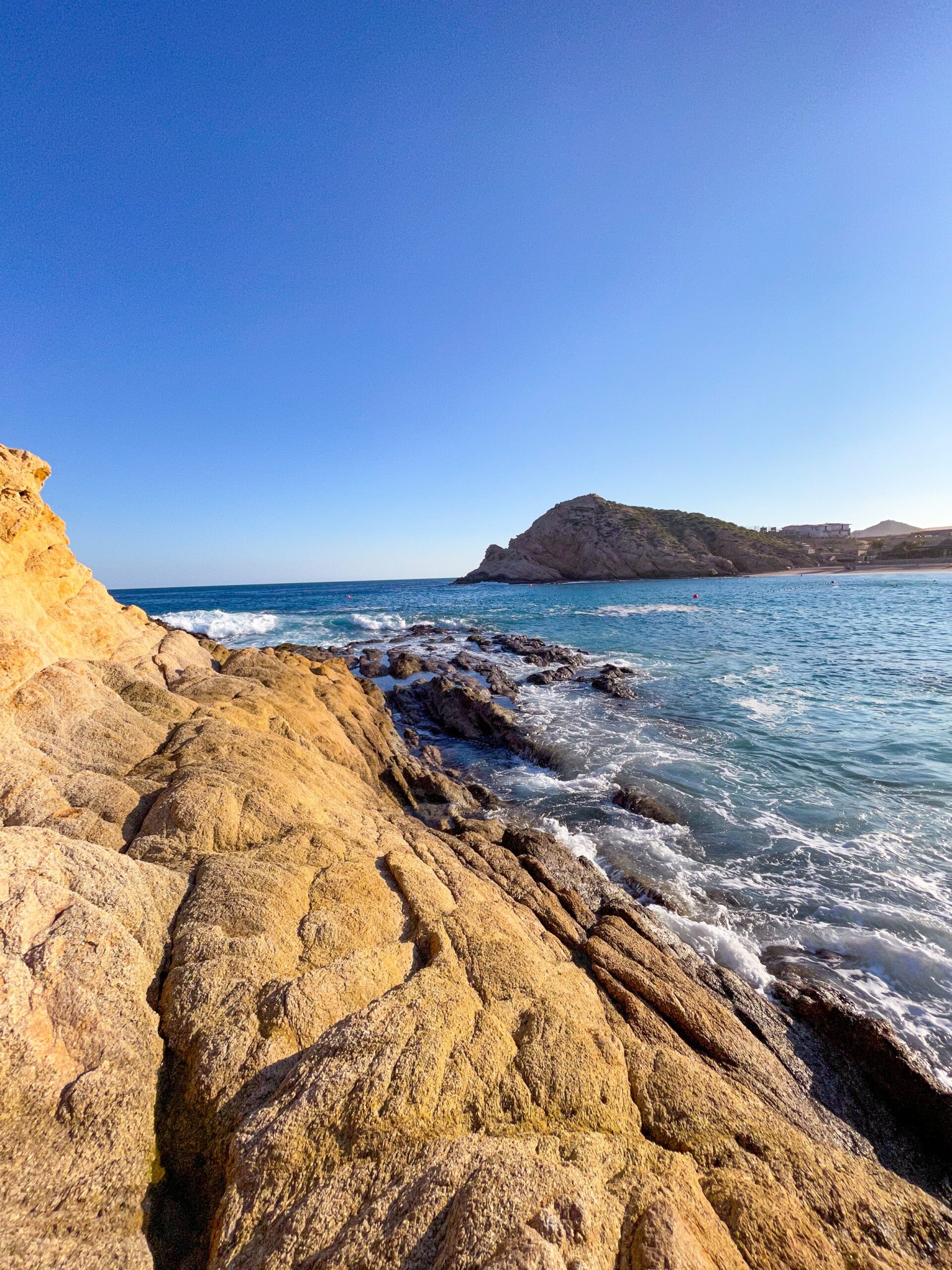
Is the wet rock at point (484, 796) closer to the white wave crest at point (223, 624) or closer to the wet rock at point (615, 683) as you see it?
the wet rock at point (615, 683)

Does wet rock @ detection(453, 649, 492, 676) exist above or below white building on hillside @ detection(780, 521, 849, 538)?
below

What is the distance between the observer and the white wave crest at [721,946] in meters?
6.60

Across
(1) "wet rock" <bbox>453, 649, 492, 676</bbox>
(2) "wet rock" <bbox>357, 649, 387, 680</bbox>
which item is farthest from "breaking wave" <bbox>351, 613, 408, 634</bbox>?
(1) "wet rock" <bbox>453, 649, 492, 676</bbox>

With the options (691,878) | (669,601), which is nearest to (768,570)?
(669,601)

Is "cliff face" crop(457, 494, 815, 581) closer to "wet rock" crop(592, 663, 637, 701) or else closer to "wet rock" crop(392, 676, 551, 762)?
"wet rock" crop(592, 663, 637, 701)

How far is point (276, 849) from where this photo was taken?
5.19m

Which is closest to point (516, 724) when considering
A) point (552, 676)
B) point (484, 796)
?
point (484, 796)

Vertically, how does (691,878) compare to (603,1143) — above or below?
below

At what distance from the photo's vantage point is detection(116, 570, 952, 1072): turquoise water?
7.10 m

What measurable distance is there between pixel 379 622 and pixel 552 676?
27635 millimetres

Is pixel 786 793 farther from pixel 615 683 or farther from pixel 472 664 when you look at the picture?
pixel 472 664

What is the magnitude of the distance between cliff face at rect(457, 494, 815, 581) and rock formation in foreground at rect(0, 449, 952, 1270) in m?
101

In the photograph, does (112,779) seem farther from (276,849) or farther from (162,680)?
(162,680)

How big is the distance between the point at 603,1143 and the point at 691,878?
6643 millimetres
